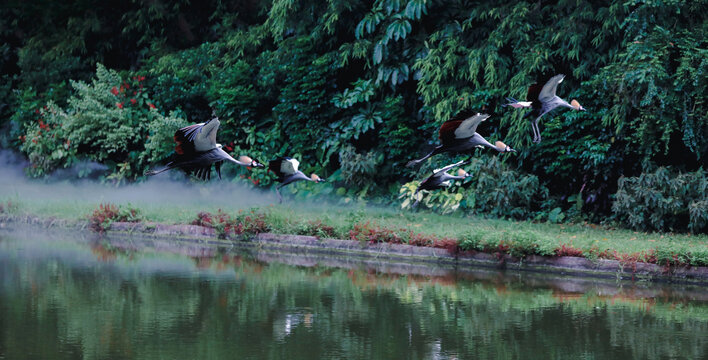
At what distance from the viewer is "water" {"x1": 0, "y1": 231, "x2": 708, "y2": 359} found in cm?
804

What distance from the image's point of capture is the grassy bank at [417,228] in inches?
512

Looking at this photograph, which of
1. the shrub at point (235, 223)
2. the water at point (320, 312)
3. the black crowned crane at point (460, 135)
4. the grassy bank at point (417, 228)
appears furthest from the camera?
the shrub at point (235, 223)

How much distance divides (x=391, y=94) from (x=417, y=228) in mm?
6835

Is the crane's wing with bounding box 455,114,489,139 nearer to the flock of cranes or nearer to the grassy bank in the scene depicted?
the flock of cranes

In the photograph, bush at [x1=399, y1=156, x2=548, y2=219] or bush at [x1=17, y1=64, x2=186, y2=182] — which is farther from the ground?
bush at [x1=17, y1=64, x2=186, y2=182]

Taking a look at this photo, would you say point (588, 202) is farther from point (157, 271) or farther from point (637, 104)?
point (157, 271)

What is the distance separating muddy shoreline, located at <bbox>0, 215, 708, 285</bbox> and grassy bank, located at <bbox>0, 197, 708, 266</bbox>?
0.11m

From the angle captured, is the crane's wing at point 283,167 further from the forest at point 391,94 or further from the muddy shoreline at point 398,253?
the forest at point 391,94

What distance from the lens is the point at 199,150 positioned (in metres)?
7.15

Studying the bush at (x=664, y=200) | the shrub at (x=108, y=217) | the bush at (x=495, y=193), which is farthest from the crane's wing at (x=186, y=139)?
the bush at (x=495, y=193)

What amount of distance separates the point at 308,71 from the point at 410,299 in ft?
39.9

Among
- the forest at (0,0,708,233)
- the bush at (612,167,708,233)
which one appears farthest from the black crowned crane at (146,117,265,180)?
the bush at (612,167,708,233)

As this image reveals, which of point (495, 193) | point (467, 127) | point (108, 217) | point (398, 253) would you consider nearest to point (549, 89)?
point (467, 127)

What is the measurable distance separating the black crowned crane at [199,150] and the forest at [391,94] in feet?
25.5
